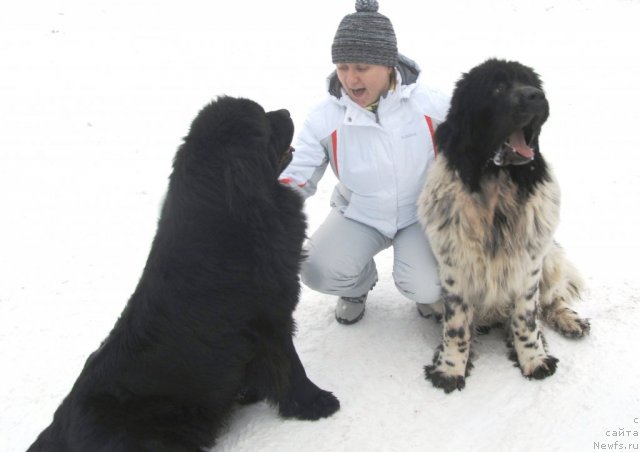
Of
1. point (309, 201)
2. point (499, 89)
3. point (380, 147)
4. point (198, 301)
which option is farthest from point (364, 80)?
point (309, 201)

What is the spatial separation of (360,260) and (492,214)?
0.73m

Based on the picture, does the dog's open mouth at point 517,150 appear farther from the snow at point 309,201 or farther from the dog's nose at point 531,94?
A: the snow at point 309,201

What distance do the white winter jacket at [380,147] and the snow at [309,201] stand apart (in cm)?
74

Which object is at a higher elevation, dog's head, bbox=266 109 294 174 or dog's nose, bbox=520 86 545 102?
dog's nose, bbox=520 86 545 102

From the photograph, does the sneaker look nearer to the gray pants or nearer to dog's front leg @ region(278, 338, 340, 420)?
the gray pants

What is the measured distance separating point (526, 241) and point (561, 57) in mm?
5310

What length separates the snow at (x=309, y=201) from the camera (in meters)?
2.19

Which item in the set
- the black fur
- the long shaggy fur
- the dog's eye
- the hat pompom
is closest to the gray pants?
the long shaggy fur

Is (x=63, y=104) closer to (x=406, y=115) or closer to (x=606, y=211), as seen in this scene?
(x=406, y=115)

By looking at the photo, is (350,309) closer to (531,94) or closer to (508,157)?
(508,157)

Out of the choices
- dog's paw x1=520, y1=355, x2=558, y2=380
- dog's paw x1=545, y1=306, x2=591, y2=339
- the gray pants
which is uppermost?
the gray pants

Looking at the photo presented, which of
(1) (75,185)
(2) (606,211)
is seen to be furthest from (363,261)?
(1) (75,185)

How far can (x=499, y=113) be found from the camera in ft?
6.38

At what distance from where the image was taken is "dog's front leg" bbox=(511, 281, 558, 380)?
2.26 meters
